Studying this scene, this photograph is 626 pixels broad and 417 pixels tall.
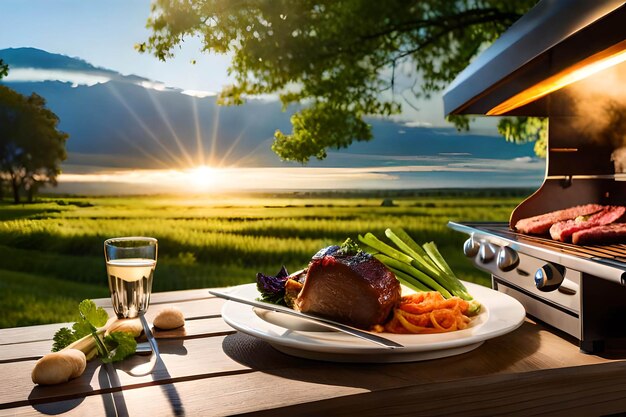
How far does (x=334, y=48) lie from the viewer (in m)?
5.25

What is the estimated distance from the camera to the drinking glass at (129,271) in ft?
4.66

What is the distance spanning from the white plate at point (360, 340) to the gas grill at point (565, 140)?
138 millimetres

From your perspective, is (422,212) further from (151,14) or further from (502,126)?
(151,14)

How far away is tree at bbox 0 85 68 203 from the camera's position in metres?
4.74

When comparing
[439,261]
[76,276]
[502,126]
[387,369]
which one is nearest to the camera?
[387,369]

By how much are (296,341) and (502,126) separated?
4.92m

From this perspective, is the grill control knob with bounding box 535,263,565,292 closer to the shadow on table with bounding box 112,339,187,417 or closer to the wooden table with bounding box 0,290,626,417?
the wooden table with bounding box 0,290,626,417

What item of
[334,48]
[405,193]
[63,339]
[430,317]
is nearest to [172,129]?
[334,48]

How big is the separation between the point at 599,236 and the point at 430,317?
51 centimetres

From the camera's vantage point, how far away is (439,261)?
1780 millimetres

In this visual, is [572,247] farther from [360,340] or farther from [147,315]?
[147,315]

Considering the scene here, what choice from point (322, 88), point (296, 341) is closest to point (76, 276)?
point (322, 88)

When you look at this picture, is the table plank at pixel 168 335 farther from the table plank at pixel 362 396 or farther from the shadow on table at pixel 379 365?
the table plank at pixel 362 396

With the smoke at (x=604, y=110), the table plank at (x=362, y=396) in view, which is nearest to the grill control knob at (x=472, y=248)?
the smoke at (x=604, y=110)
